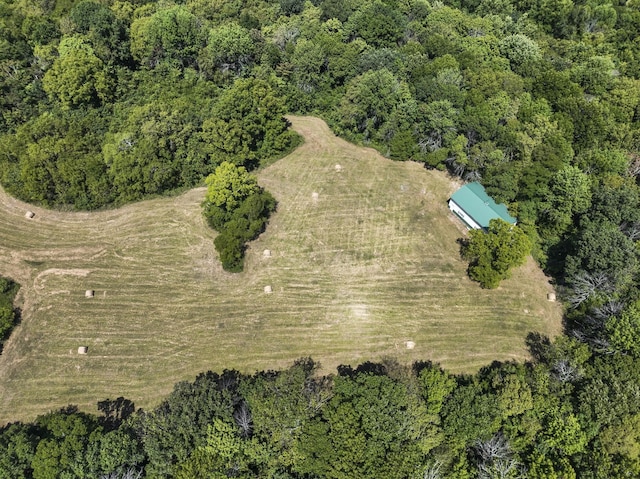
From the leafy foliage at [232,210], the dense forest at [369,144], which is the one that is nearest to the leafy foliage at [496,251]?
the dense forest at [369,144]

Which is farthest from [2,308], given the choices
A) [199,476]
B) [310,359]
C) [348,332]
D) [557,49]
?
[557,49]

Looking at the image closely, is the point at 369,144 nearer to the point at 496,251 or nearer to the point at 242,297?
the point at 496,251

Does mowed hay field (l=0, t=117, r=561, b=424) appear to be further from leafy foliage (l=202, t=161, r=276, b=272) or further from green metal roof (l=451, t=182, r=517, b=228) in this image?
green metal roof (l=451, t=182, r=517, b=228)

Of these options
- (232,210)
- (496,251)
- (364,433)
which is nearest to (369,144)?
(232,210)

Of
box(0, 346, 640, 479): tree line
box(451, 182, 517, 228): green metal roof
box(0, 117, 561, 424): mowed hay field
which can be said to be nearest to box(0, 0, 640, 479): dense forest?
box(0, 346, 640, 479): tree line

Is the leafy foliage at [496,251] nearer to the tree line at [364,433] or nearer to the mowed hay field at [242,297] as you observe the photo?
the mowed hay field at [242,297]
